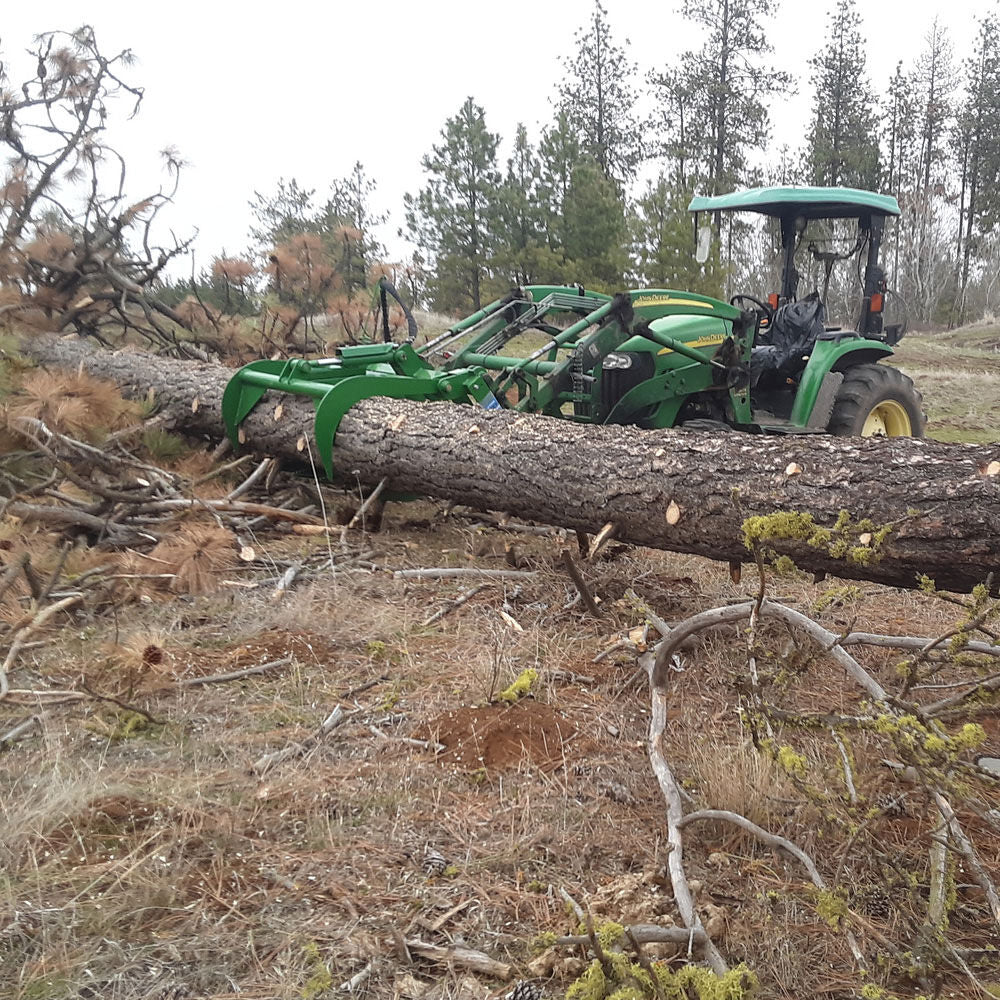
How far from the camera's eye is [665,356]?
661cm

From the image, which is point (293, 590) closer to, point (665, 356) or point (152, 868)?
point (152, 868)

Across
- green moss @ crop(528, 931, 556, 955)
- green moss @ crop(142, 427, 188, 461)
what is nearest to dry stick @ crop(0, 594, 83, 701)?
green moss @ crop(528, 931, 556, 955)

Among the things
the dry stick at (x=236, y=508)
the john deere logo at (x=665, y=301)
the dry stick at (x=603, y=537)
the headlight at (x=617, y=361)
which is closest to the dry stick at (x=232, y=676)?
the dry stick at (x=603, y=537)

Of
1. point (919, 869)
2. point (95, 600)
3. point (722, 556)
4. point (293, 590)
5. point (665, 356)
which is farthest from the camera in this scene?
point (665, 356)

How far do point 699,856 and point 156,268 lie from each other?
8.57 meters

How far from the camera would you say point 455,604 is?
4.43m

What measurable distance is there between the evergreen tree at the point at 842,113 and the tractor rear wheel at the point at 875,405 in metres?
24.0

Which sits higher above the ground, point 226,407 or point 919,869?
point 226,407

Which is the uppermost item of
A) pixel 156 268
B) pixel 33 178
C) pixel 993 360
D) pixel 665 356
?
pixel 33 178

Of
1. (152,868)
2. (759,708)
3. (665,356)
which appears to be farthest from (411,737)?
(665,356)

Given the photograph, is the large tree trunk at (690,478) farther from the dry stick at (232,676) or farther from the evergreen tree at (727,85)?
the evergreen tree at (727,85)

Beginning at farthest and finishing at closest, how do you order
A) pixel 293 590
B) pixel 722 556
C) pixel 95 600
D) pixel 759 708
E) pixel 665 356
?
pixel 665 356
pixel 293 590
pixel 95 600
pixel 722 556
pixel 759 708

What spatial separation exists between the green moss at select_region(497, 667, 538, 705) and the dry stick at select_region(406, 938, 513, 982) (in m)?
1.27

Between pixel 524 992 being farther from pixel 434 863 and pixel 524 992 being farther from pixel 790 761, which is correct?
pixel 790 761
